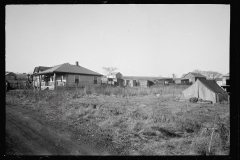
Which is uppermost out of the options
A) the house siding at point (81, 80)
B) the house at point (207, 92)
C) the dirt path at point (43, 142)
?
the house siding at point (81, 80)

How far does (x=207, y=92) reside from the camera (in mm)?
12984

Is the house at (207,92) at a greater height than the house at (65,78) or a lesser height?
lesser

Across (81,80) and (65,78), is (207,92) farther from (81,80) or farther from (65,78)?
(65,78)

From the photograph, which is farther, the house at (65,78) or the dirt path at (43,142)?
the house at (65,78)

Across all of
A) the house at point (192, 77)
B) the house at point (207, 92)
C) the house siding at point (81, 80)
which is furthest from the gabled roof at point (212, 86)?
the house at point (192, 77)

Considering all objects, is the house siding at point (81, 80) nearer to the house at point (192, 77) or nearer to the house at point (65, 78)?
the house at point (65, 78)

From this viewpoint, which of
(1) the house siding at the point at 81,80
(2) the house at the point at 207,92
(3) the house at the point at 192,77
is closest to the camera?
(2) the house at the point at 207,92

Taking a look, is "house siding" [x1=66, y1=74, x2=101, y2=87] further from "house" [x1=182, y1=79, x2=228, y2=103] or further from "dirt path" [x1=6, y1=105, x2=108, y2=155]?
"house" [x1=182, y1=79, x2=228, y2=103]

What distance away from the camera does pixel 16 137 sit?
3953mm

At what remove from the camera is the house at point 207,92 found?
1241 cm

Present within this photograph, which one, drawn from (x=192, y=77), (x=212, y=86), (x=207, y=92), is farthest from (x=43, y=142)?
(x=192, y=77)

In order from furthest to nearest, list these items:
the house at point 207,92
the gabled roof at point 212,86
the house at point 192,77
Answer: the house at point 192,77 → the gabled roof at point 212,86 → the house at point 207,92
